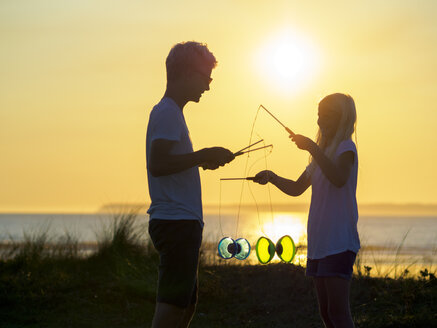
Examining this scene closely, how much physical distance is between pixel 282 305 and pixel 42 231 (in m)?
4.68

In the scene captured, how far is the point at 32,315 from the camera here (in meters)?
7.18

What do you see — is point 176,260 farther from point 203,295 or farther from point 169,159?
point 203,295

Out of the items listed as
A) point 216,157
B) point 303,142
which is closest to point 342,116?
point 303,142

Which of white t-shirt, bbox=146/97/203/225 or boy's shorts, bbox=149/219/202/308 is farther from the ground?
white t-shirt, bbox=146/97/203/225

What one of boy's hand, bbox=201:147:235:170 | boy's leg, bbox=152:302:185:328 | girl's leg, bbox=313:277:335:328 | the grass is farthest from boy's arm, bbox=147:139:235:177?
the grass

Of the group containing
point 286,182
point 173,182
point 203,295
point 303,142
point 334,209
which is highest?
point 303,142

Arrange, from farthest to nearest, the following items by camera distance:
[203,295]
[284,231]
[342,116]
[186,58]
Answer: [284,231]
[203,295]
[342,116]
[186,58]

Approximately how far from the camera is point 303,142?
13.0 feet

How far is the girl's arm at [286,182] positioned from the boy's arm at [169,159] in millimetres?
877

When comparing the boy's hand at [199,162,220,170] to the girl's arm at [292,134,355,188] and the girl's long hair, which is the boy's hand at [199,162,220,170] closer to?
the girl's arm at [292,134,355,188]

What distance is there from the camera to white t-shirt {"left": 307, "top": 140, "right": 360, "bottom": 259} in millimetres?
3889

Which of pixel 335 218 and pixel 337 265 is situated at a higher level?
pixel 335 218

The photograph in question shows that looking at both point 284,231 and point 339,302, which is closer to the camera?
point 339,302

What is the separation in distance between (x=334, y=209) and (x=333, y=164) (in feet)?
0.95
